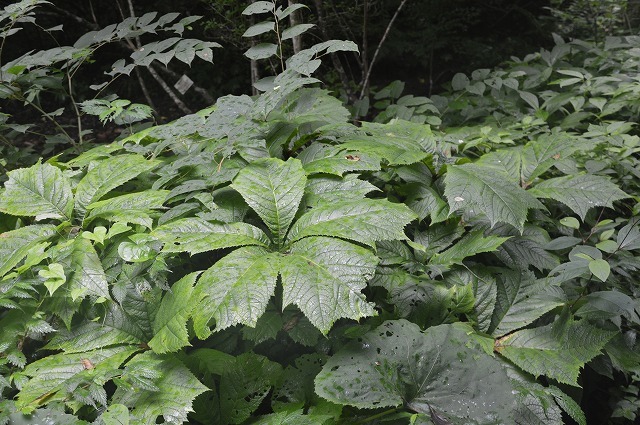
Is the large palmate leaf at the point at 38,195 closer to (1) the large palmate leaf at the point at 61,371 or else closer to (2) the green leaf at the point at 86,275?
(2) the green leaf at the point at 86,275

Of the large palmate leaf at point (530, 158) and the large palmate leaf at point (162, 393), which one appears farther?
the large palmate leaf at point (530, 158)

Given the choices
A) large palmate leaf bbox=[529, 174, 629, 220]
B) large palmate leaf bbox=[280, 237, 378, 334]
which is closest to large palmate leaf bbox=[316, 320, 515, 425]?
large palmate leaf bbox=[280, 237, 378, 334]

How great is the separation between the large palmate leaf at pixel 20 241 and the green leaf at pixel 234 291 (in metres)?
0.55

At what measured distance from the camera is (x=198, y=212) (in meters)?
1.42

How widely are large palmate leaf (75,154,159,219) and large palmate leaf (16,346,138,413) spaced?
0.46m

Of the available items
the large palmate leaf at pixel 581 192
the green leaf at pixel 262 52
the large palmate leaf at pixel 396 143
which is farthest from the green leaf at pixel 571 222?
the green leaf at pixel 262 52

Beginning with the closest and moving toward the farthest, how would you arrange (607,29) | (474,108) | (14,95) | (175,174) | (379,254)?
(379,254), (175,174), (14,95), (474,108), (607,29)

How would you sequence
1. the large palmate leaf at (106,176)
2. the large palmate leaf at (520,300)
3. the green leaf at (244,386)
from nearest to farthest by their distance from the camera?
the green leaf at (244,386), the large palmate leaf at (520,300), the large palmate leaf at (106,176)

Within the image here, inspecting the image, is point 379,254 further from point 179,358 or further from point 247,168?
point 179,358

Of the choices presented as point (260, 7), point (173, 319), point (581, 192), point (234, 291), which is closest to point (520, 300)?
point (581, 192)

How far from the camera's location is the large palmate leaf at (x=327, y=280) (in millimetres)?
1063

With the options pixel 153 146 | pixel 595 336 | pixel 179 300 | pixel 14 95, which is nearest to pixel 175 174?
pixel 153 146

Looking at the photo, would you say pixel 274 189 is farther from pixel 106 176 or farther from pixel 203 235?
pixel 106 176

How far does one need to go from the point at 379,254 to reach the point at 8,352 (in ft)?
3.23
